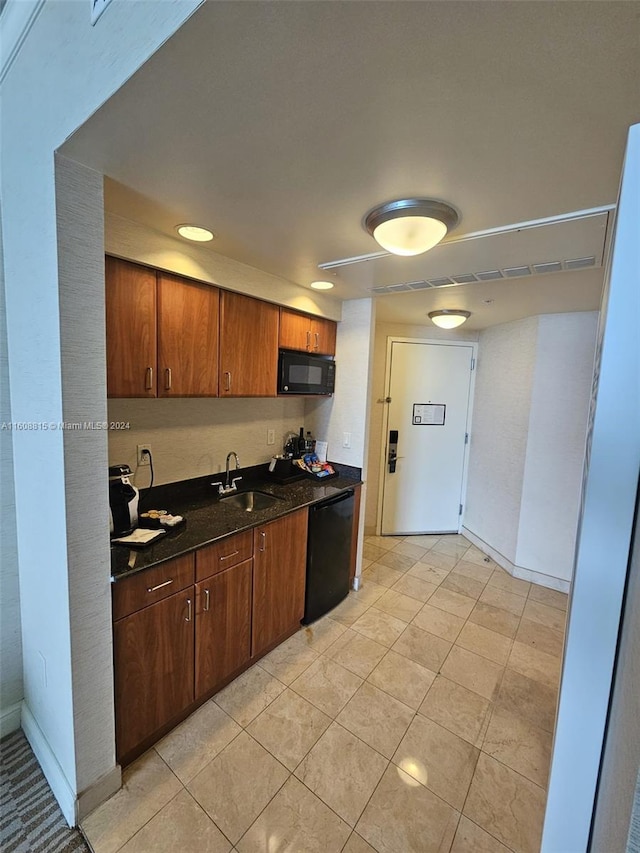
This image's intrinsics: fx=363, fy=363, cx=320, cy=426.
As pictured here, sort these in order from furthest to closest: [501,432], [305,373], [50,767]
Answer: [501,432] → [305,373] → [50,767]

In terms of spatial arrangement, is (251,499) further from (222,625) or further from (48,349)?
(48,349)

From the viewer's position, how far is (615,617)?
55cm

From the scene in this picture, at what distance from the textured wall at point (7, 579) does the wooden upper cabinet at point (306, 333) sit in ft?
4.88

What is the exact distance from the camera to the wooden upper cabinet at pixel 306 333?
8.31ft

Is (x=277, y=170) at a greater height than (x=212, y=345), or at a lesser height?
greater

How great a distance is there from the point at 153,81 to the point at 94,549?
1.41 m

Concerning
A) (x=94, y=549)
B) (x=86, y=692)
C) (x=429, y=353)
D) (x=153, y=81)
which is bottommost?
(x=86, y=692)

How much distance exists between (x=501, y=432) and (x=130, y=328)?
3.32 m

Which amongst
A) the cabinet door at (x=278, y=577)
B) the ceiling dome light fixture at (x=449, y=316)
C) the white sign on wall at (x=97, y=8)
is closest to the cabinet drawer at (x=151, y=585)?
the cabinet door at (x=278, y=577)

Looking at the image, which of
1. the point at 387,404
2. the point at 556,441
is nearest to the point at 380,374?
the point at 387,404

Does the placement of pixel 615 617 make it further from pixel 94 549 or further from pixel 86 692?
pixel 86 692

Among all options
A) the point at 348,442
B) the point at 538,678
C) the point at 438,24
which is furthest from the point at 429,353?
the point at 438,24

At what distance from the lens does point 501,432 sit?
3586 millimetres

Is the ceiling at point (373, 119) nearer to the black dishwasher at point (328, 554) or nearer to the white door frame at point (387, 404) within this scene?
the black dishwasher at point (328, 554)
